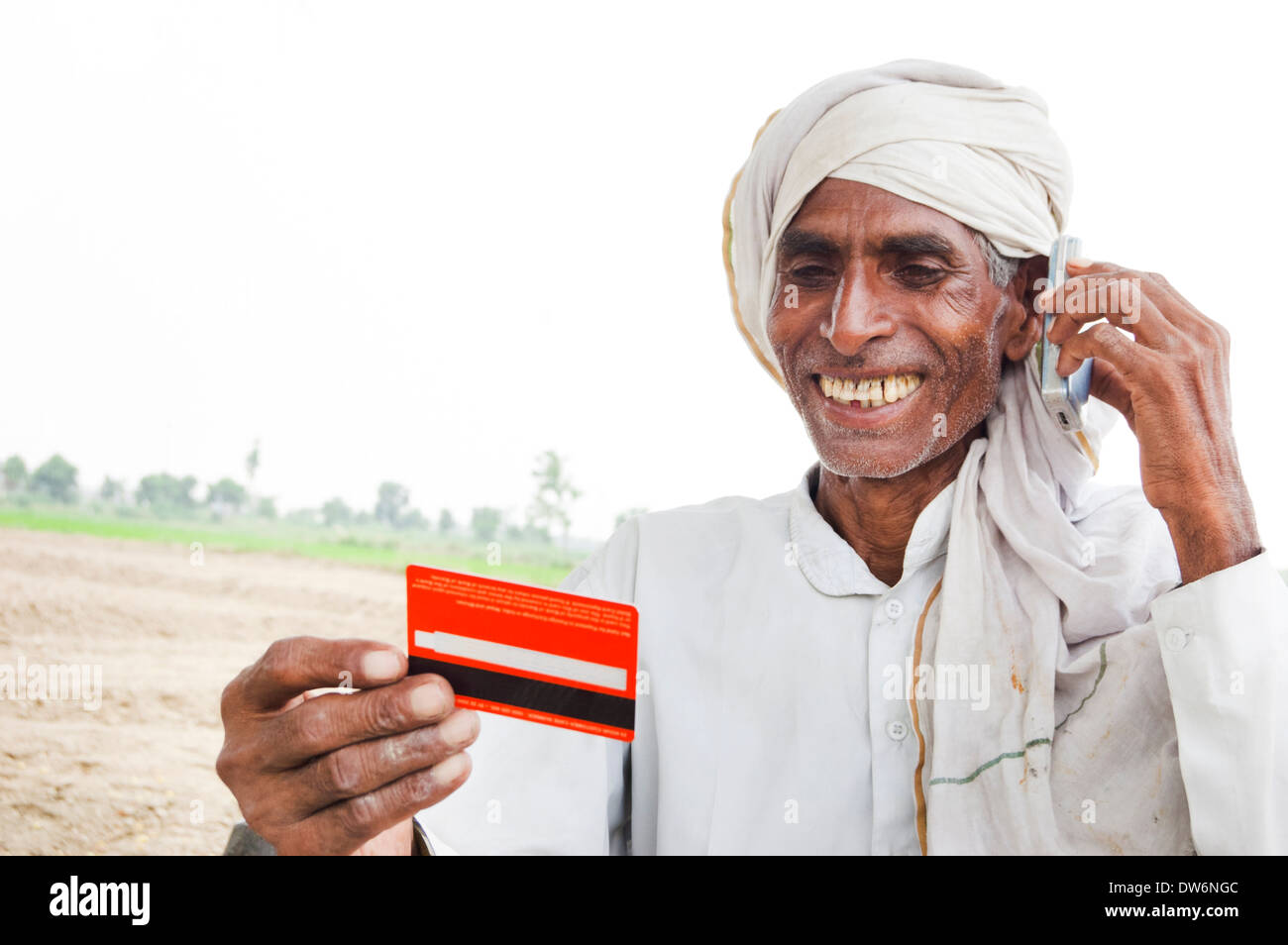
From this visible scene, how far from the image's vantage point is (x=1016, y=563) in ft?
5.70

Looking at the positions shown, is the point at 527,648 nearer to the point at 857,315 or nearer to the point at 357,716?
the point at 357,716

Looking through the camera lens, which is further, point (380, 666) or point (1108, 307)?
point (1108, 307)

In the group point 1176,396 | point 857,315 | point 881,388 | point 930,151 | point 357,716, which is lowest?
point 357,716

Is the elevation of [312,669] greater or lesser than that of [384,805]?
greater

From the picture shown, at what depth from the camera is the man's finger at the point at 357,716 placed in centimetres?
134

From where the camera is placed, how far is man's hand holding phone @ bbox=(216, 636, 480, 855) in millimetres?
1354

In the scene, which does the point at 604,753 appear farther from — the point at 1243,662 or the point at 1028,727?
the point at 1243,662

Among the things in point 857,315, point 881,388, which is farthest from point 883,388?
point 857,315

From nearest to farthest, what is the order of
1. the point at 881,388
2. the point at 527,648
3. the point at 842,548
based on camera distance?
the point at 527,648, the point at 881,388, the point at 842,548

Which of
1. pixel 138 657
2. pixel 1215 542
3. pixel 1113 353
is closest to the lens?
pixel 1215 542

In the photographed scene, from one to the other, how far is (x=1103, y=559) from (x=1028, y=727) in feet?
1.05

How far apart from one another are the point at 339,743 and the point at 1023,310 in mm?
1445

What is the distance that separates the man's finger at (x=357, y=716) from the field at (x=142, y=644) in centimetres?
364

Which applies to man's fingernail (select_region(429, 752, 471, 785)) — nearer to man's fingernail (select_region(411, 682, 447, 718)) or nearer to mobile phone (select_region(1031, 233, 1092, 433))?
man's fingernail (select_region(411, 682, 447, 718))
